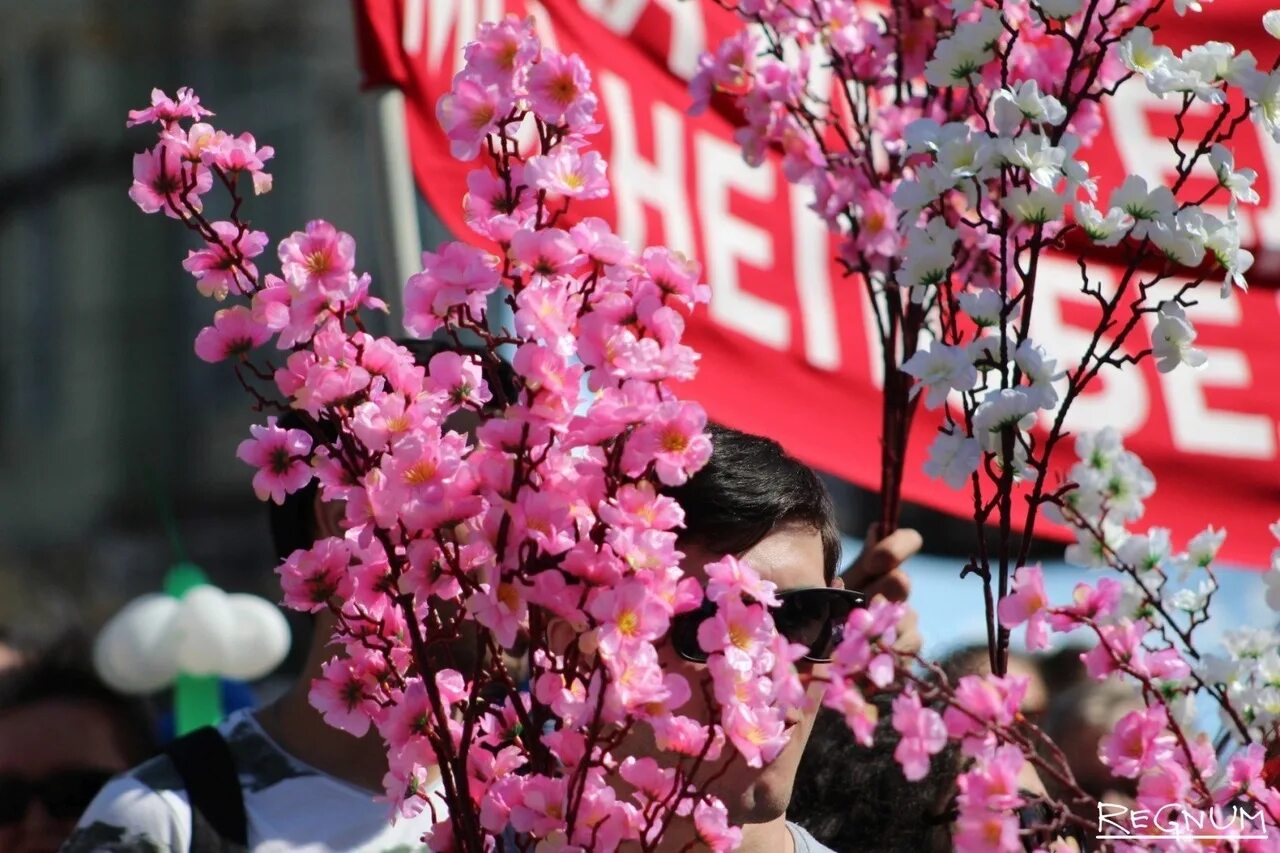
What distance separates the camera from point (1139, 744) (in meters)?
1.44

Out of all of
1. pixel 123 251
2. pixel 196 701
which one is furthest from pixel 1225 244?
pixel 123 251

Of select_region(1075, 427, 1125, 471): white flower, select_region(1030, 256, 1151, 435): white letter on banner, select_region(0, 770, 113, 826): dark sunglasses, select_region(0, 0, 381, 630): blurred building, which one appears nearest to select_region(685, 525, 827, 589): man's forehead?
select_region(1075, 427, 1125, 471): white flower

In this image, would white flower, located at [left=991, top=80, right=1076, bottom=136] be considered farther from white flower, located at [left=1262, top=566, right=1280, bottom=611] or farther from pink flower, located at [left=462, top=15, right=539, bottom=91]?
white flower, located at [left=1262, top=566, right=1280, bottom=611]

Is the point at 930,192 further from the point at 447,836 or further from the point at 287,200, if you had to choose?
the point at 287,200

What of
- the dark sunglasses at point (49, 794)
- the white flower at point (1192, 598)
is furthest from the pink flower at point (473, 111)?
the dark sunglasses at point (49, 794)

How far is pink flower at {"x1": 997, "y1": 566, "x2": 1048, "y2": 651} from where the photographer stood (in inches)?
54.6

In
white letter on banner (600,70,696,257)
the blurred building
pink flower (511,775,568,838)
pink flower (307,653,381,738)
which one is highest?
the blurred building

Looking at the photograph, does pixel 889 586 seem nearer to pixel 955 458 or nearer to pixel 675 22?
pixel 955 458

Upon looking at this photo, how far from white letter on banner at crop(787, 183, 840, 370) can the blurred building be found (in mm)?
14451

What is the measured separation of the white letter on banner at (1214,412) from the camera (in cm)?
358

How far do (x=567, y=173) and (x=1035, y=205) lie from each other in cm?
43

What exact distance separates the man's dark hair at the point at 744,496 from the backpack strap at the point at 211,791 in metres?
0.57

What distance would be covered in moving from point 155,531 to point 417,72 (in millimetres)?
15398

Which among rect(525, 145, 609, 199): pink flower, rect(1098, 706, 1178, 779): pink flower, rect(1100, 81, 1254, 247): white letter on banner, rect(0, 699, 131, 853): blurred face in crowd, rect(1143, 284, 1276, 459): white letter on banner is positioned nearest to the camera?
rect(525, 145, 609, 199): pink flower
